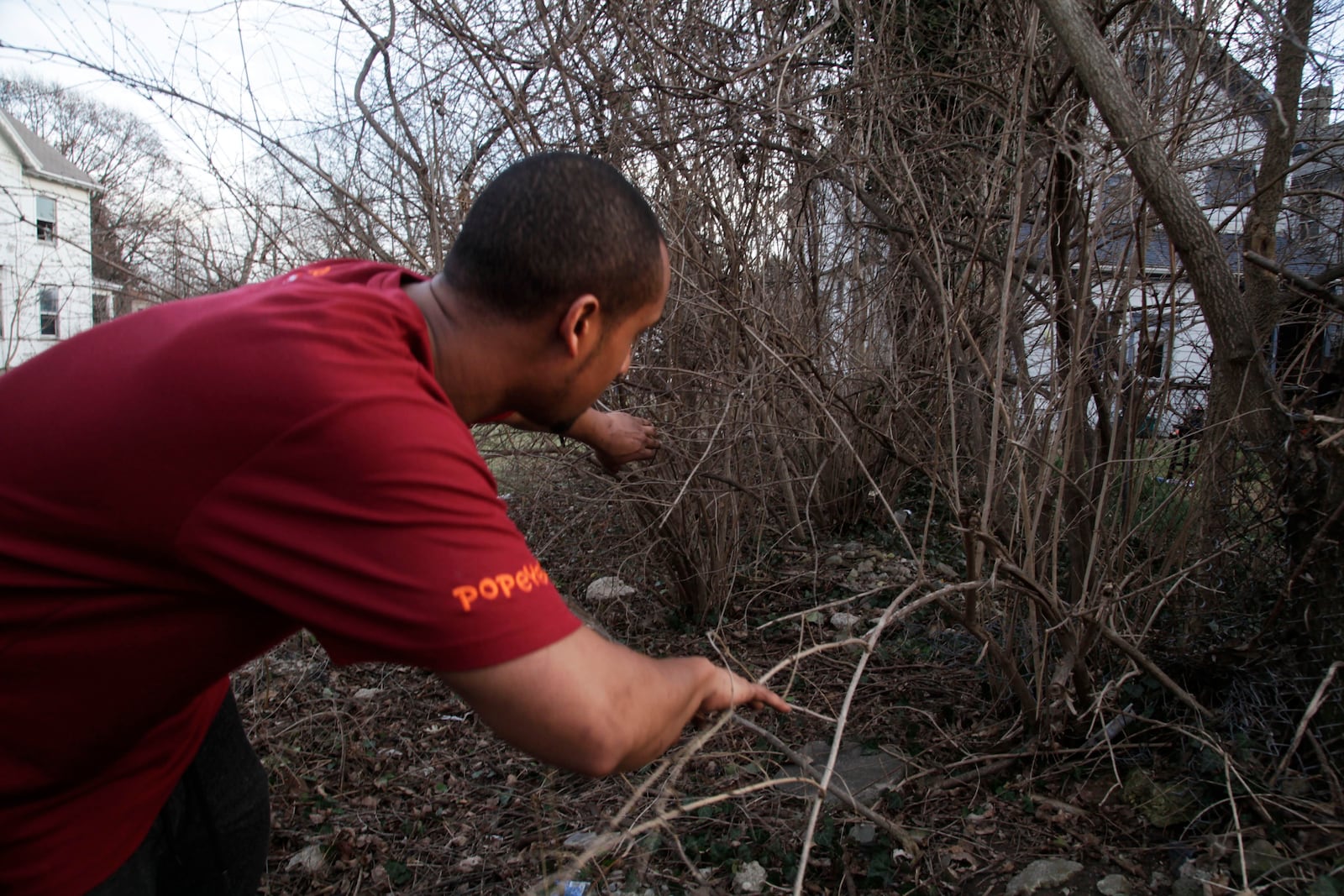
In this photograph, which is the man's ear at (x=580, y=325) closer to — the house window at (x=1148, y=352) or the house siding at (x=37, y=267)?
the house siding at (x=37, y=267)

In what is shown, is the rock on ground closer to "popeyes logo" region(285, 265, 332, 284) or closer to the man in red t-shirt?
the man in red t-shirt

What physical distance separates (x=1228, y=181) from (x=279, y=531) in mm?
4123

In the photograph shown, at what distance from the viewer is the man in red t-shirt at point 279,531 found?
0.99 metres

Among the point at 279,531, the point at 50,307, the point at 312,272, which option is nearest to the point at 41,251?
the point at 50,307

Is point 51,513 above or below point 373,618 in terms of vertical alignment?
above

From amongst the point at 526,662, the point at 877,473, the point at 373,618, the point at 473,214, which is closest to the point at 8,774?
the point at 373,618

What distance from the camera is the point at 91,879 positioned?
1.28m

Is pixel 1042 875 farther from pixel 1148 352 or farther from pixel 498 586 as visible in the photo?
pixel 498 586

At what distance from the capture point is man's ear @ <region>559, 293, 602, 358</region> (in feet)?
4.27

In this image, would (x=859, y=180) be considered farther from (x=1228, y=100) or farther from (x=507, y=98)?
(x=507, y=98)

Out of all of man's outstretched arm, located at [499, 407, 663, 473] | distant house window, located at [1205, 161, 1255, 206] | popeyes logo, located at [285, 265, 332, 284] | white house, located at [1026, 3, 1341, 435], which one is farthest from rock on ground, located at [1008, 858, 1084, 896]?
distant house window, located at [1205, 161, 1255, 206]

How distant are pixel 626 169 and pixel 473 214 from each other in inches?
102

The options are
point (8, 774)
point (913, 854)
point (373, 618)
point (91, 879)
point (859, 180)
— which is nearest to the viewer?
point (373, 618)

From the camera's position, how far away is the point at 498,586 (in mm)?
1011
